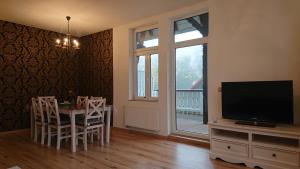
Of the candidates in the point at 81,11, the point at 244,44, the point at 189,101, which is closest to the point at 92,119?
the point at 189,101

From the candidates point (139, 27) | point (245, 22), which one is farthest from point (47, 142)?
point (245, 22)

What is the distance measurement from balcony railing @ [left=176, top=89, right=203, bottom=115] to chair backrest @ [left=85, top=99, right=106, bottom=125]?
1691 millimetres

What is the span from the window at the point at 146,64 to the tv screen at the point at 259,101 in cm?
194

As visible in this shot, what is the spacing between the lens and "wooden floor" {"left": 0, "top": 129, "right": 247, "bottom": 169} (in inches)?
119

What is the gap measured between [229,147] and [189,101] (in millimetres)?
1709

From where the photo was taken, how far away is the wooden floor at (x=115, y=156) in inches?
119

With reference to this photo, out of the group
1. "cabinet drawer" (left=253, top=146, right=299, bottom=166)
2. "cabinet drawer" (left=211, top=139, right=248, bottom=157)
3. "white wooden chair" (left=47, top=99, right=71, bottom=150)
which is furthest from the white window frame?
"cabinet drawer" (left=253, top=146, right=299, bottom=166)

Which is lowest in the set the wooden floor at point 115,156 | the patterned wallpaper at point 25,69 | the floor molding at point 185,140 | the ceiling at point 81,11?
the wooden floor at point 115,156

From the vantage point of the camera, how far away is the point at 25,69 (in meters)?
5.33

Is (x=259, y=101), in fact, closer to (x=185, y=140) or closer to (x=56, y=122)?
(x=185, y=140)

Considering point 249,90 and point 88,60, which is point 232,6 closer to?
point 249,90

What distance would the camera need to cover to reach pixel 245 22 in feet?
11.6

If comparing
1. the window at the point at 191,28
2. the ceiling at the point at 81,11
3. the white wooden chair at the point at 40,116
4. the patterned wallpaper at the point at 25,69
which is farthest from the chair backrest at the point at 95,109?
the window at the point at 191,28

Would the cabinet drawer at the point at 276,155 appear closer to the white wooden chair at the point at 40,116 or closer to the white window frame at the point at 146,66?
the white window frame at the point at 146,66
